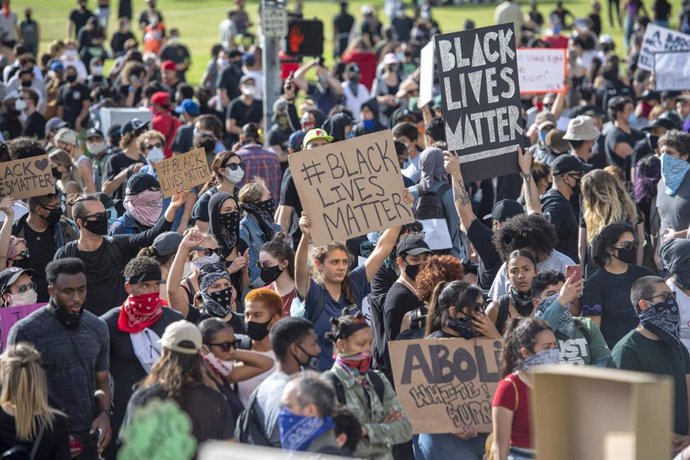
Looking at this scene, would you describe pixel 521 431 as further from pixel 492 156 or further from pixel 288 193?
pixel 288 193

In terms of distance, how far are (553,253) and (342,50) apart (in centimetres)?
2368

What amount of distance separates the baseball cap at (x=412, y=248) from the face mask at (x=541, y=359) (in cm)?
169

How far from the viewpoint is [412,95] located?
1842 cm

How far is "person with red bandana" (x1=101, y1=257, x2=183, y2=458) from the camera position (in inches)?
283

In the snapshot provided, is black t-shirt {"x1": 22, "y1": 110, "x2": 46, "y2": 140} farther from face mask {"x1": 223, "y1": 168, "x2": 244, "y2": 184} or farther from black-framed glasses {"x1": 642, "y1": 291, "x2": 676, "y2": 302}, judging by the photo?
black-framed glasses {"x1": 642, "y1": 291, "x2": 676, "y2": 302}

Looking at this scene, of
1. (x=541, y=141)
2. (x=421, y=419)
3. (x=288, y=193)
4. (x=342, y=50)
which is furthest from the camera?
(x=342, y=50)

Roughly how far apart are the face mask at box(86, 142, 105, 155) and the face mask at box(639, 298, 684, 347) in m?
8.59

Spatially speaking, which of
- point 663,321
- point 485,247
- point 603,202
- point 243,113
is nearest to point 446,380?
point 663,321

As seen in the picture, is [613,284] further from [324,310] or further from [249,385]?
[249,385]

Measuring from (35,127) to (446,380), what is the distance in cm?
1169

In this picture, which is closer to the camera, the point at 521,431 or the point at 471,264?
the point at 521,431

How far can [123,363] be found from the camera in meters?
7.29

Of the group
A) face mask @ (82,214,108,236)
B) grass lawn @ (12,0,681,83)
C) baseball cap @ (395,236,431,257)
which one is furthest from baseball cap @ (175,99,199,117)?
grass lawn @ (12,0,681,83)

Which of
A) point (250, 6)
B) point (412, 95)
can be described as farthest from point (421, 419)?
point (250, 6)
